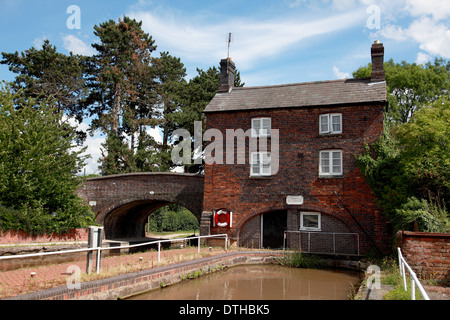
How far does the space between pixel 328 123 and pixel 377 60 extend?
389 centimetres

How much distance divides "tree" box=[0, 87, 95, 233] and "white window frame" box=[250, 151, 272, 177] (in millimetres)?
8499

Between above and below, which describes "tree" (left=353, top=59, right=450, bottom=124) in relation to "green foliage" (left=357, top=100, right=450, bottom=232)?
above

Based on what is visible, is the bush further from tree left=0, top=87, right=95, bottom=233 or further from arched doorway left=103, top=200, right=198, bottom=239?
tree left=0, top=87, right=95, bottom=233

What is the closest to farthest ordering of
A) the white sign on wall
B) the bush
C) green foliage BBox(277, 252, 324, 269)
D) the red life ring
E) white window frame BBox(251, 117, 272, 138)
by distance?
1. the bush
2. green foliage BBox(277, 252, 324, 269)
3. the white sign on wall
4. the red life ring
5. white window frame BBox(251, 117, 272, 138)

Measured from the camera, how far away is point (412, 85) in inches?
1318

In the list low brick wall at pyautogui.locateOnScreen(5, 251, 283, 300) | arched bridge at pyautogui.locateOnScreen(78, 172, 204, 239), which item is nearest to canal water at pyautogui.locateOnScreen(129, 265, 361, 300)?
low brick wall at pyautogui.locateOnScreen(5, 251, 283, 300)

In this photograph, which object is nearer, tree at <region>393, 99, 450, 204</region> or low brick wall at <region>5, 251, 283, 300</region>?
low brick wall at <region>5, 251, 283, 300</region>

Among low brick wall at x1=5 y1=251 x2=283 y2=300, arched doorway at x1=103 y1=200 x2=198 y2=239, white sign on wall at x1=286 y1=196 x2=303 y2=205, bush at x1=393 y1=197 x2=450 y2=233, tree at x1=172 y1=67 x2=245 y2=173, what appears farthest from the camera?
tree at x1=172 y1=67 x2=245 y2=173

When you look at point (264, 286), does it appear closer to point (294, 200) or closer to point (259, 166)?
point (294, 200)

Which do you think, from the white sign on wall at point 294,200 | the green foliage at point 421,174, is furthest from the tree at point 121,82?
the green foliage at point 421,174

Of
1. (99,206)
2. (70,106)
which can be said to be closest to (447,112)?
(99,206)

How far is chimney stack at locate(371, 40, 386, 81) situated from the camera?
19391 mm

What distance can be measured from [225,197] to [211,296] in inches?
402

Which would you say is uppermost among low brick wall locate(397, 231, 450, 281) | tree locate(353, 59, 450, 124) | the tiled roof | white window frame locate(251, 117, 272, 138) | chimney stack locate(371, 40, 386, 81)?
tree locate(353, 59, 450, 124)
